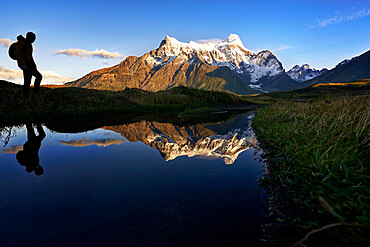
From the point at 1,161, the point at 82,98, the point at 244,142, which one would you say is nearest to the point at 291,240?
the point at 244,142

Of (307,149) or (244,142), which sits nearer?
(307,149)

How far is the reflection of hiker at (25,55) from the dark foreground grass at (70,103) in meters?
1.68

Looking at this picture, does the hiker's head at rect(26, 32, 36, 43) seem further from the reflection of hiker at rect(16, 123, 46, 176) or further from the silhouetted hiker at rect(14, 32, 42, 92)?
the reflection of hiker at rect(16, 123, 46, 176)

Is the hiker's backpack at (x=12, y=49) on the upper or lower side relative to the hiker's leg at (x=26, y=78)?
upper

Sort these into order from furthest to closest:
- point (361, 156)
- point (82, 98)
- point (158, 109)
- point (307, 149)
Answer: point (158, 109) → point (82, 98) → point (307, 149) → point (361, 156)

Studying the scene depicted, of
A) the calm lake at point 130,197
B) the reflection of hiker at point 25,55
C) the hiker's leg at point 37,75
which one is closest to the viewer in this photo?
the calm lake at point 130,197

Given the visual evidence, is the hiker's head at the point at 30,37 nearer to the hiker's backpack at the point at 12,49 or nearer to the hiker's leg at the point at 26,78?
the hiker's backpack at the point at 12,49

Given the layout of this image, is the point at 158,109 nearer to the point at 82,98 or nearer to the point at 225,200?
the point at 82,98

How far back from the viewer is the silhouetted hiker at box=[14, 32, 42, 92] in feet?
47.2

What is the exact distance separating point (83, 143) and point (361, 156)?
8288 mm

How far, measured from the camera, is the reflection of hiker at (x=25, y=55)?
47.1ft

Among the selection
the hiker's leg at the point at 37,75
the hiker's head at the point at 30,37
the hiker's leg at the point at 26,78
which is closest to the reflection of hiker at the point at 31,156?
the hiker's leg at the point at 26,78

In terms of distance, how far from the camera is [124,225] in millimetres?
2828

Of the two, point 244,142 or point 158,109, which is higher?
point 158,109
